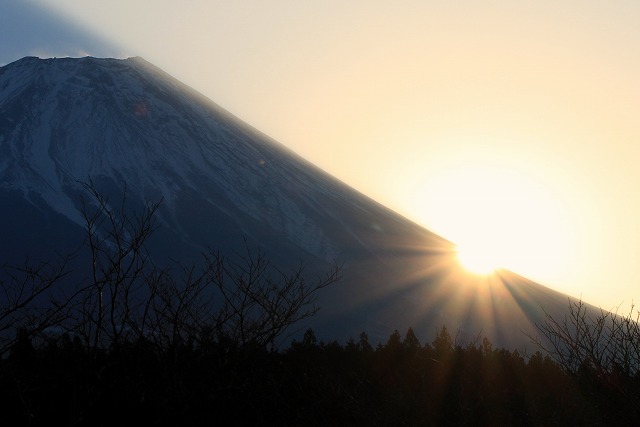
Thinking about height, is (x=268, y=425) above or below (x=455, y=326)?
above

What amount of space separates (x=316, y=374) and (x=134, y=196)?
84265mm

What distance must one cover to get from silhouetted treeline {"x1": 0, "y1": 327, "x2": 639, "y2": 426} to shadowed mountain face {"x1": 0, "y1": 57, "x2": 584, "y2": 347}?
158ft

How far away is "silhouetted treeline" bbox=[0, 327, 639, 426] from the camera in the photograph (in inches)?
261

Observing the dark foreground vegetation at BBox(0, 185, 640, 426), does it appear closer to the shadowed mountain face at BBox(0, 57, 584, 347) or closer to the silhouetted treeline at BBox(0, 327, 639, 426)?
the silhouetted treeline at BBox(0, 327, 639, 426)

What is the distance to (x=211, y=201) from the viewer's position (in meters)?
93.8

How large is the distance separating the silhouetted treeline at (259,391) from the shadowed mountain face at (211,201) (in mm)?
48081

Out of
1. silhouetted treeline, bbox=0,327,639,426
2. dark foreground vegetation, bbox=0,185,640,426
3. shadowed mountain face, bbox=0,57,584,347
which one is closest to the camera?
dark foreground vegetation, bbox=0,185,640,426

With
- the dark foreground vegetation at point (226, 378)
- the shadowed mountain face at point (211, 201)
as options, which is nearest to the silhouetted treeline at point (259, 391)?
the dark foreground vegetation at point (226, 378)

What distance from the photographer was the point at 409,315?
71062 mm

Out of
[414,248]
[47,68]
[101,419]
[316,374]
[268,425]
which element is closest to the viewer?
[101,419]

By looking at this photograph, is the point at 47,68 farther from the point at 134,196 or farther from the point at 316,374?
the point at 316,374

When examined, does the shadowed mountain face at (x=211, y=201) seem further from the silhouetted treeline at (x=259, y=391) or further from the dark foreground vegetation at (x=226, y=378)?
the dark foreground vegetation at (x=226, y=378)

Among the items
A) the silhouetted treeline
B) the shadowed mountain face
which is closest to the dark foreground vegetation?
the silhouetted treeline

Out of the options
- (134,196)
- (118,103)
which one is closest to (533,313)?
(134,196)
